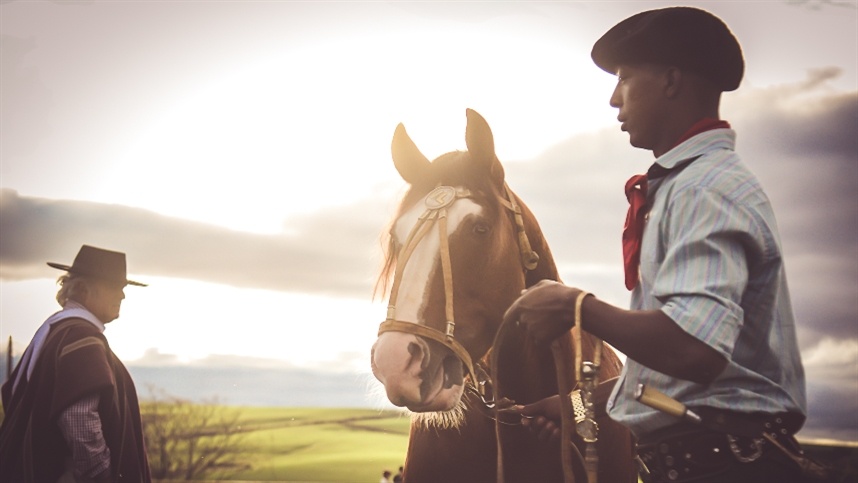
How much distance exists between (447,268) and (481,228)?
0.17 meters

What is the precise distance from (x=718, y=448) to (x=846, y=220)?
2.93 m

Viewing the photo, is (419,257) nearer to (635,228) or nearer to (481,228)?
(481,228)

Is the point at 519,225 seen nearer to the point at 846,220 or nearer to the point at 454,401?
the point at 454,401

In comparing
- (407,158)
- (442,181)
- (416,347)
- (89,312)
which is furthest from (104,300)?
(416,347)

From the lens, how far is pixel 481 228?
219 centimetres

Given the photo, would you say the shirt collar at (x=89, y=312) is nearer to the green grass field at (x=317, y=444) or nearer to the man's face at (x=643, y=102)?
the green grass field at (x=317, y=444)

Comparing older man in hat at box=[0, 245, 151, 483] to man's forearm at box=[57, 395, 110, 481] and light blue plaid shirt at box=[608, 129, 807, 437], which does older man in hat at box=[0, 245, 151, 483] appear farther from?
light blue plaid shirt at box=[608, 129, 807, 437]

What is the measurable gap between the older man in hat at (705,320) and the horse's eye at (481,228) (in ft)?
2.25

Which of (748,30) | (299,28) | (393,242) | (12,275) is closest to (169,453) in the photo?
(12,275)

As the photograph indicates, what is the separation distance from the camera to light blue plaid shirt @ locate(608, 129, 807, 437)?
47.3 inches

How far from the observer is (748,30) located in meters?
3.76

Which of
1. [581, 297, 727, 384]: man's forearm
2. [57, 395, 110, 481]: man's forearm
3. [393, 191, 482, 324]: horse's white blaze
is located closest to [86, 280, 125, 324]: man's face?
[57, 395, 110, 481]: man's forearm

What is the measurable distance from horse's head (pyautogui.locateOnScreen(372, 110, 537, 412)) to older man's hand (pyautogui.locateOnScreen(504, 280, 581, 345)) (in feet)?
1.77

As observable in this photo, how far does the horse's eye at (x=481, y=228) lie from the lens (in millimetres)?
2186
